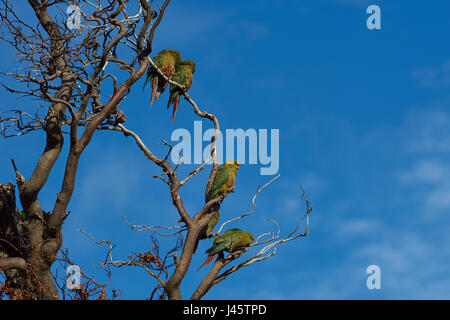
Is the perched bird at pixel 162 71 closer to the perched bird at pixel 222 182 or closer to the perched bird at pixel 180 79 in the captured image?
the perched bird at pixel 180 79

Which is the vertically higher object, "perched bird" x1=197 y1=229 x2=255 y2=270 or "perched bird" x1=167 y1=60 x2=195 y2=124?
"perched bird" x1=167 y1=60 x2=195 y2=124

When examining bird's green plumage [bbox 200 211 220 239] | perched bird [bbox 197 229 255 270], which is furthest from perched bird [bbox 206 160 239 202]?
perched bird [bbox 197 229 255 270]

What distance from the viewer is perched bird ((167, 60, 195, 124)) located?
9.74 metres

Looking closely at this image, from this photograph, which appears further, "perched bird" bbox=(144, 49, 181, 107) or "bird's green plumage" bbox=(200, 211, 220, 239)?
"perched bird" bbox=(144, 49, 181, 107)

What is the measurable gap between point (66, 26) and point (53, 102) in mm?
1191

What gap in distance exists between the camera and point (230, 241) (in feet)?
28.7

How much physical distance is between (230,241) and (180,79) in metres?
2.96

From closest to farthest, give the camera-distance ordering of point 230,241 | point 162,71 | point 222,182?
1. point 230,241
2. point 222,182
3. point 162,71

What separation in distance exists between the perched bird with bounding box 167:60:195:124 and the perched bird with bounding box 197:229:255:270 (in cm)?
229

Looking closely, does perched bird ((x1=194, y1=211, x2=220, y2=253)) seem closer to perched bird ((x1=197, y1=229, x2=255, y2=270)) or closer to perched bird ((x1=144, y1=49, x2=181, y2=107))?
perched bird ((x1=197, y1=229, x2=255, y2=270))

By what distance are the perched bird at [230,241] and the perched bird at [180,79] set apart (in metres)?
2.29

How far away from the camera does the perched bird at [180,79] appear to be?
9.74m

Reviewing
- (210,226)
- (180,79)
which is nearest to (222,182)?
(210,226)

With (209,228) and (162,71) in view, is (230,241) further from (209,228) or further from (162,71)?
(162,71)
